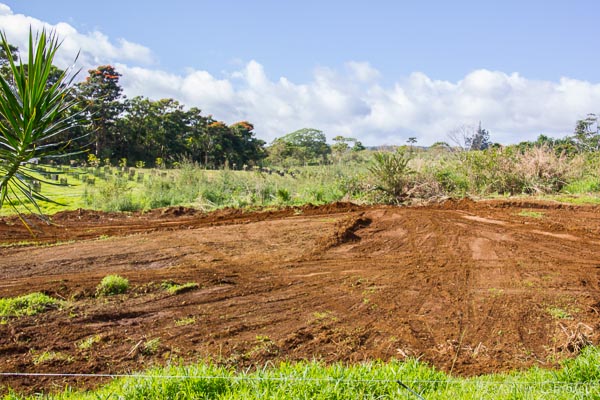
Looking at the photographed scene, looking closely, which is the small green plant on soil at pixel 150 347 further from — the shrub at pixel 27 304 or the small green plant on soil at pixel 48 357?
the shrub at pixel 27 304

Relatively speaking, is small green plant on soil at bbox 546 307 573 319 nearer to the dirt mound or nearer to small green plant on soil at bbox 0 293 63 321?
the dirt mound

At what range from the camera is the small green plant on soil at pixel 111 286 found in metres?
5.83

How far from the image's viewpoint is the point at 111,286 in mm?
5875

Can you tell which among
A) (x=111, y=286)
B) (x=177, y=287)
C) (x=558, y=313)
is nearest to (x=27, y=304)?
(x=111, y=286)

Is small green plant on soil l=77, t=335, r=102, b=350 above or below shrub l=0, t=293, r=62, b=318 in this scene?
below

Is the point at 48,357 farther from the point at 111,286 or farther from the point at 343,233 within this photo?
the point at 343,233

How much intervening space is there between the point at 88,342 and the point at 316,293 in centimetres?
265

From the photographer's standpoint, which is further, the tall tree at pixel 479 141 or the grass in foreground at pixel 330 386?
the tall tree at pixel 479 141

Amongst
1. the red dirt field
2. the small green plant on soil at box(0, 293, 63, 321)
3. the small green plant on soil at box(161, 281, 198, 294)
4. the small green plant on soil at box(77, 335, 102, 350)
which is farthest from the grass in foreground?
the small green plant on soil at box(161, 281, 198, 294)

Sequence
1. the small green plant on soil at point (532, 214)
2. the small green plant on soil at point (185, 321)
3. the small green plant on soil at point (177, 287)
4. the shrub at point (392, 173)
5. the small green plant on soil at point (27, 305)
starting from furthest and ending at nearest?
the shrub at point (392, 173) → the small green plant on soil at point (532, 214) → the small green plant on soil at point (177, 287) → the small green plant on soil at point (27, 305) → the small green plant on soil at point (185, 321)

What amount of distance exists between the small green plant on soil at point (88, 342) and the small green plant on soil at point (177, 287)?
1.34 m

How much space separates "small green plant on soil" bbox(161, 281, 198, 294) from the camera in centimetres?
593

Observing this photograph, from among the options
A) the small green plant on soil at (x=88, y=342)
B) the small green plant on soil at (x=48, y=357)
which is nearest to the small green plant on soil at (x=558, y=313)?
the small green plant on soil at (x=88, y=342)

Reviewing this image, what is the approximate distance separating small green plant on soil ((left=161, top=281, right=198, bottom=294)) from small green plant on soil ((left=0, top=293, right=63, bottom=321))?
119 centimetres
